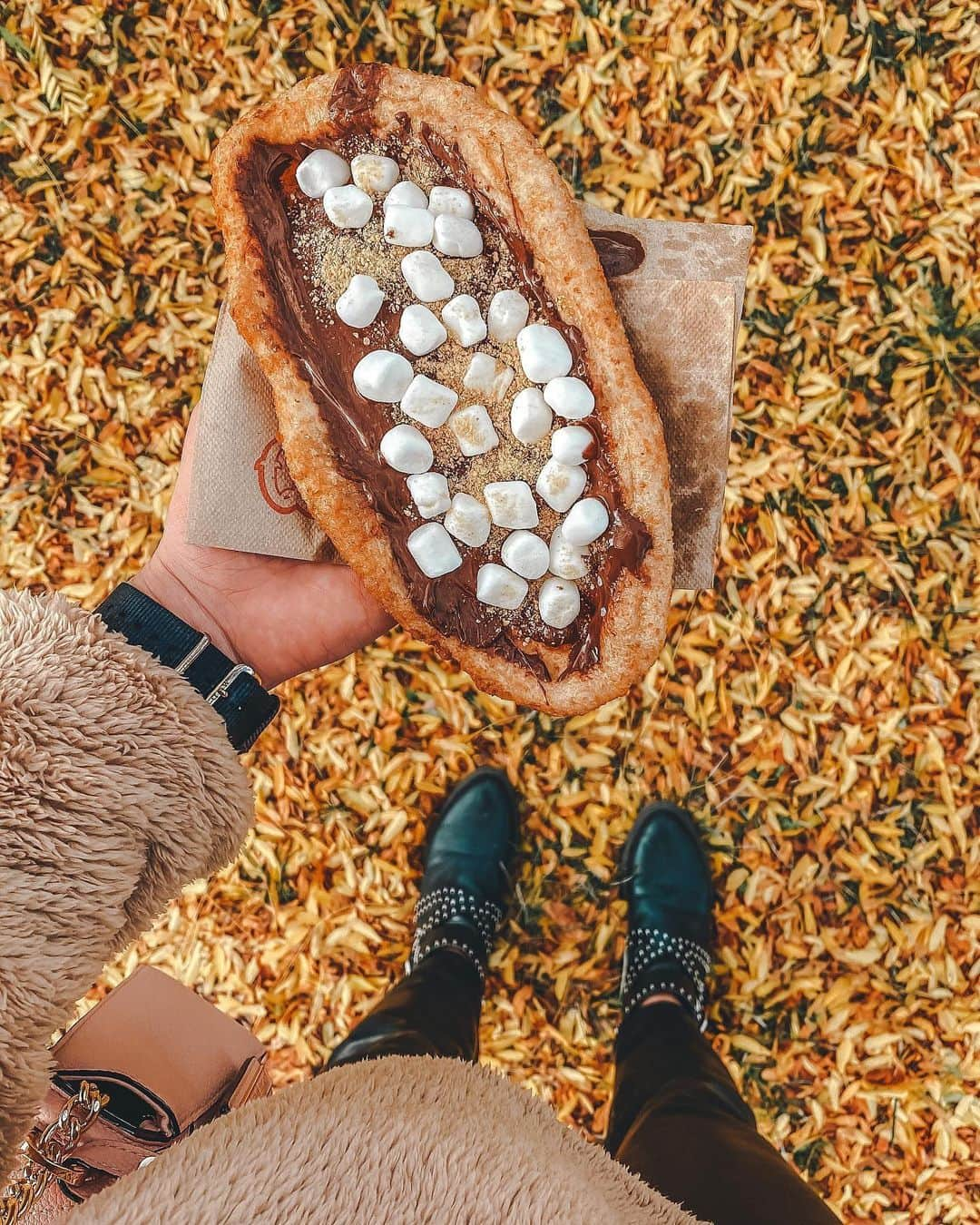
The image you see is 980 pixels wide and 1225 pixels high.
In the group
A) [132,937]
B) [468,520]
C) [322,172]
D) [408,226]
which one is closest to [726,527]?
[468,520]

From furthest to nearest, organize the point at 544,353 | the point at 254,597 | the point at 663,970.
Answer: the point at 663,970 → the point at 254,597 → the point at 544,353

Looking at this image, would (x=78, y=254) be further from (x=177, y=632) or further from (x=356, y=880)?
(x=356, y=880)

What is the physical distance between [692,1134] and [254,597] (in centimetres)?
137

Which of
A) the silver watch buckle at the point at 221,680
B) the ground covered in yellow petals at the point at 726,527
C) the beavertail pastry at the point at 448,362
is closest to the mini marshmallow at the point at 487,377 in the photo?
the beavertail pastry at the point at 448,362

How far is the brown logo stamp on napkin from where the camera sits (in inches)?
63.8

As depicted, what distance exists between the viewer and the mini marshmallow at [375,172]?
5.08 feet

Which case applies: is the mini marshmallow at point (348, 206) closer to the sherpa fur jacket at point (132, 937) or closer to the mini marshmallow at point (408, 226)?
the mini marshmallow at point (408, 226)

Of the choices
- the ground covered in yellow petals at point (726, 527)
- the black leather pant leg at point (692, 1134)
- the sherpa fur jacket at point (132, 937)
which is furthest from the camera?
the ground covered in yellow petals at point (726, 527)

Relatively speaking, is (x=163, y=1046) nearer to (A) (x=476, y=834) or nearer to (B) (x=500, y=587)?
(A) (x=476, y=834)

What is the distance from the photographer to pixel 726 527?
2.31 meters

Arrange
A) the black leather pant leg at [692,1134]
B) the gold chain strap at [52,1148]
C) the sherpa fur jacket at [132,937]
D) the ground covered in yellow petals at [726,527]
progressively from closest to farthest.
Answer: the sherpa fur jacket at [132,937]
the gold chain strap at [52,1148]
the black leather pant leg at [692,1134]
the ground covered in yellow petals at [726,527]

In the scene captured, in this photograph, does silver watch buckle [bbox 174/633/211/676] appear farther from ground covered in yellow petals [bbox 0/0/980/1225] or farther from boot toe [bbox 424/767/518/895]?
boot toe [bbox 424/767/518/895]

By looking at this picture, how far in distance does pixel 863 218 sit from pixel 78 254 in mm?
2110

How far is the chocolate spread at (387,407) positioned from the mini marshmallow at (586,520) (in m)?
0.02
